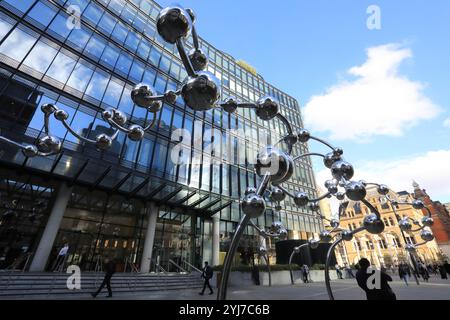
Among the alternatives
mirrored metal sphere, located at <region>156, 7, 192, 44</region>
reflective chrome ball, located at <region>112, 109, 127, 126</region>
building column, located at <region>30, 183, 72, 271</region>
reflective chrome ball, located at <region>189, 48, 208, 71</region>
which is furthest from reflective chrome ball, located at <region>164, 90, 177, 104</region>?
building column, located at <region>30, 183, 72, 271</region>

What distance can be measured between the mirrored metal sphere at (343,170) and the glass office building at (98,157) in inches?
599

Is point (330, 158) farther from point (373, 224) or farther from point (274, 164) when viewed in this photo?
point (274, 164)

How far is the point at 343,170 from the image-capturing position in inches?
188

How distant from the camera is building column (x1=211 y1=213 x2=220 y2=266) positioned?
2239cm

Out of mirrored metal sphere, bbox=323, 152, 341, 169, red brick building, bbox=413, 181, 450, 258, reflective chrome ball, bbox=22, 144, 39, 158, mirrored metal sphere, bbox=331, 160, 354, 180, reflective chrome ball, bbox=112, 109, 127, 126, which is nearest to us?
reflective chrome ball, bbox=112, 109, 127, 126

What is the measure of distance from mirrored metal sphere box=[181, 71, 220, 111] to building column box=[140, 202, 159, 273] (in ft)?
61.9

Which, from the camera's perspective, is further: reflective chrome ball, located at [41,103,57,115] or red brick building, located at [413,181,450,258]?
red brick building, located at [413,181,450,258]

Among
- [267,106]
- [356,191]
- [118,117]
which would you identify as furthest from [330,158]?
[118,117]

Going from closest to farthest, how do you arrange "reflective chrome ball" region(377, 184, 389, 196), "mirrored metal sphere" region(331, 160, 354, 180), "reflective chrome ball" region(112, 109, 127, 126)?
"reflective chrome ball" region(112, 109, 127, 126) < "mirrored metal sphere" region(331, 160, 354, 180) < "reflective chrome ball" region(377, 184, 389, 196)

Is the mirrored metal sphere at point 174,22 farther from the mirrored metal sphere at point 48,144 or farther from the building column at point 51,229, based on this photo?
the building column at point 51,229

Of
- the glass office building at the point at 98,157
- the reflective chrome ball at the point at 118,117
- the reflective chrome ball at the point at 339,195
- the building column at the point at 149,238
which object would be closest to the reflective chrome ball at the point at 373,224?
the reflective chrome ball at the point at 339,195

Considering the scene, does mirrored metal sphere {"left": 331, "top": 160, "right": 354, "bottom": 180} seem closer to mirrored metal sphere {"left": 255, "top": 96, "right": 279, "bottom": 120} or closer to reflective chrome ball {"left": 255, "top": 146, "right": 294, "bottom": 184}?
mirrored metal sphere {"left": 255, "top": 96, "right": 279, "bottom": 120}

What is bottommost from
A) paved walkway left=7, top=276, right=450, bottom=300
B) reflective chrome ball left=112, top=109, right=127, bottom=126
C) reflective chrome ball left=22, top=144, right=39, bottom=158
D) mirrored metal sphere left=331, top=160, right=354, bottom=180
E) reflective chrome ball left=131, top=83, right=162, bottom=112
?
paved walkway left=7, top=276, right=450, bottom=300

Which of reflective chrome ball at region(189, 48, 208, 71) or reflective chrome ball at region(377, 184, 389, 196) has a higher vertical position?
reflective chrome ball at region(189, 48, 208, 71)
